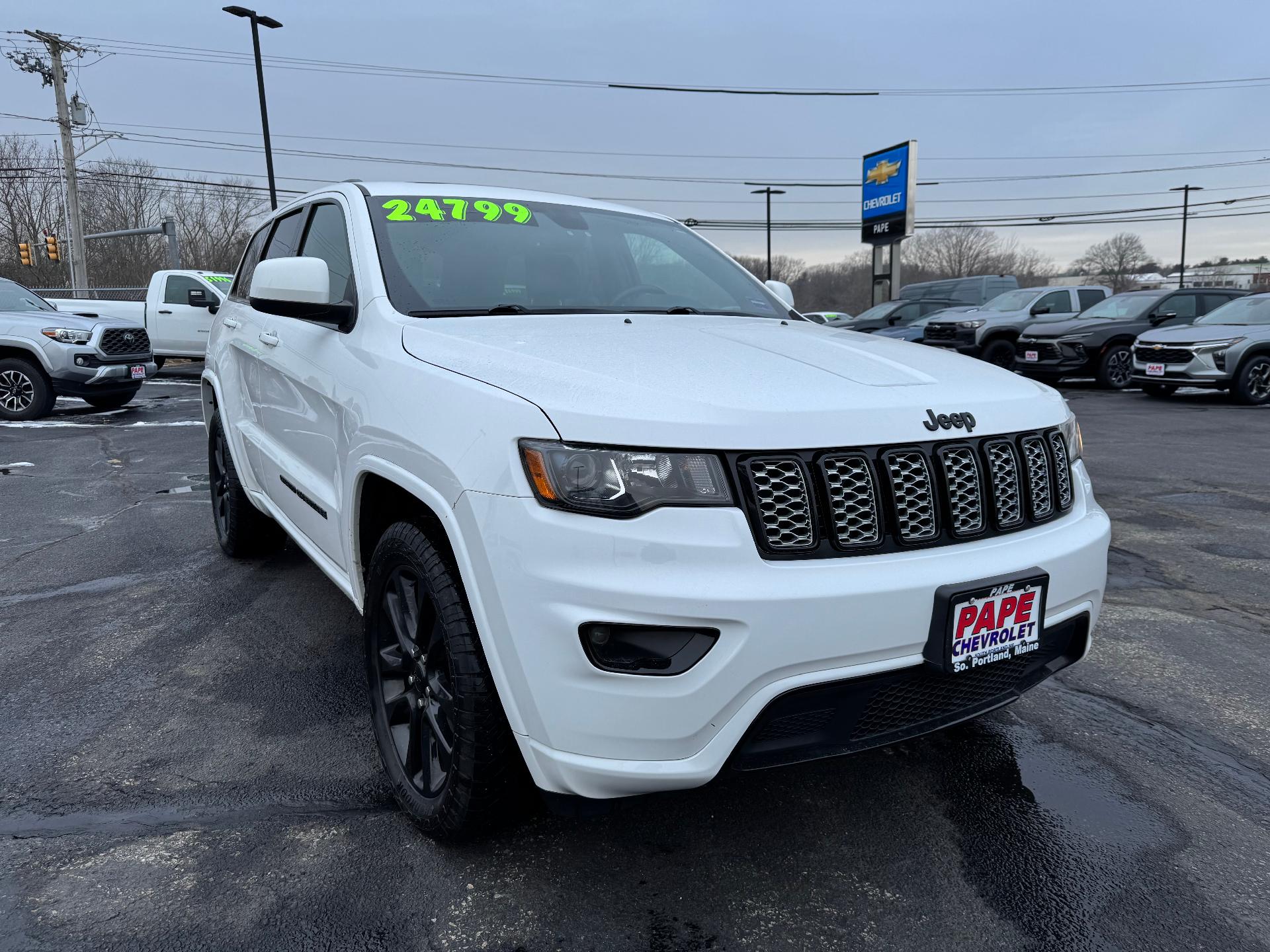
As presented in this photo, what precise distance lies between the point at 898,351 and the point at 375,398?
4.87 ft

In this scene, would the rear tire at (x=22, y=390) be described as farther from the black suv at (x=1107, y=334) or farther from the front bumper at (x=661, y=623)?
the black suv at (x=1107, y=334)

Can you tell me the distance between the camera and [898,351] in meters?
2.59

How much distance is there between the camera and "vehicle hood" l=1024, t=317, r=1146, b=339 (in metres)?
14.4

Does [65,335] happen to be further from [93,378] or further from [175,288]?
[175,288]

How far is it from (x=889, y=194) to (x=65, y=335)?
870 inches

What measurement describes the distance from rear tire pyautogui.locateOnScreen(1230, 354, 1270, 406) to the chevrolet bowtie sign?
46.6ft

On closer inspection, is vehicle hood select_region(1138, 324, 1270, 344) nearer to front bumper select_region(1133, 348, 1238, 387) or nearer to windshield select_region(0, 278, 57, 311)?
front bumper select_region(1133, 348, 1238, 387)

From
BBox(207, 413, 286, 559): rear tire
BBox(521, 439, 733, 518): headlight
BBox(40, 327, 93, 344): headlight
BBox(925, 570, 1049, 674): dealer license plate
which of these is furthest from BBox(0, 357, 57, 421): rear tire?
BBox(925, 570, 1049, 674): dealer license plate

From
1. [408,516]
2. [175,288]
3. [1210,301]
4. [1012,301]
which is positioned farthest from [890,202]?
[408,516]

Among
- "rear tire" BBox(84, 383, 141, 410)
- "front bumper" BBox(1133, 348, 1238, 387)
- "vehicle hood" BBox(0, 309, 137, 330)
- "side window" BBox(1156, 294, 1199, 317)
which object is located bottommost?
"front bumper" BBox(1133, 348, 1238, 387)

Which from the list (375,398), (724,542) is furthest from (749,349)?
(375,398)

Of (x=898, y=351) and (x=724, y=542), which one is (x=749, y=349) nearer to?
(x=898, y=351)

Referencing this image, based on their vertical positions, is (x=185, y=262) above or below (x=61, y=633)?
above

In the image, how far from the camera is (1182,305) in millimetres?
14758
